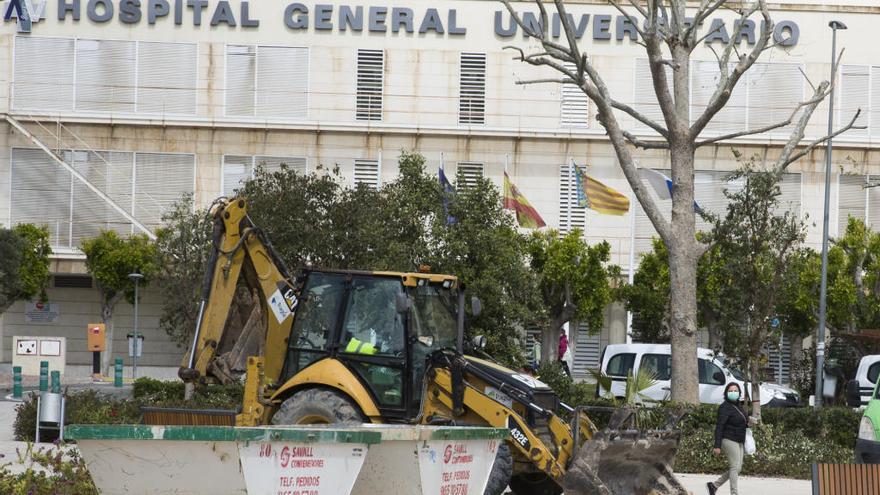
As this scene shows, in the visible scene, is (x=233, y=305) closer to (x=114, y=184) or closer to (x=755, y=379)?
(x=755, y=379)

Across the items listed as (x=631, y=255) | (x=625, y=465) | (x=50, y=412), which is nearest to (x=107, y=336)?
(x=631, y=255)

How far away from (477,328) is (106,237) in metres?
19.3

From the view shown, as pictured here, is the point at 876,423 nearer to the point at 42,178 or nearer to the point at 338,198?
the point at 338,198

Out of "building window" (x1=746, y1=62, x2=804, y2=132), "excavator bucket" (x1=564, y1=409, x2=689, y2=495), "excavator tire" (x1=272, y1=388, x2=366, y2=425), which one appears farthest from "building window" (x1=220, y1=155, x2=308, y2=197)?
"excavator bucket" (x1=564, y1=409, x2=689, y2=495)

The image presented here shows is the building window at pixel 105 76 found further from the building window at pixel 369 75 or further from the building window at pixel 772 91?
the building window at pixel 772 91

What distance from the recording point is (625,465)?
1440 centimetres

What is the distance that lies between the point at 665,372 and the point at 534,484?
694 inches

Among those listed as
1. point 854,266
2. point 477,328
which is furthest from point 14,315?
point 854,266

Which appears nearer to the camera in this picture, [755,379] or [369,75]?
Result: [755,379]

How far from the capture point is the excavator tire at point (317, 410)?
14250mm

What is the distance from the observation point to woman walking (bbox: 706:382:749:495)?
16.0 meters

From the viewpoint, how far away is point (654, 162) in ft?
150

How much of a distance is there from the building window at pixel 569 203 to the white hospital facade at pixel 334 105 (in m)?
0.06

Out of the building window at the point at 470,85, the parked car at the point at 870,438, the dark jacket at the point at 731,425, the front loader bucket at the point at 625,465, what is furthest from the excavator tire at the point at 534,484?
the building window at the point at 470,85
